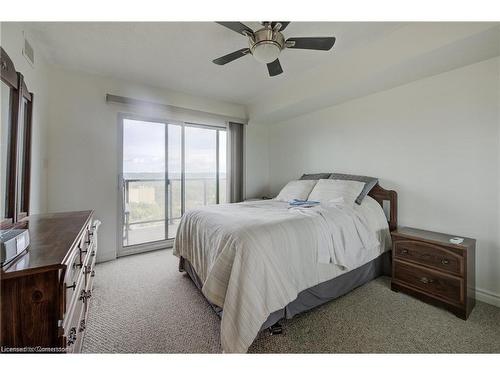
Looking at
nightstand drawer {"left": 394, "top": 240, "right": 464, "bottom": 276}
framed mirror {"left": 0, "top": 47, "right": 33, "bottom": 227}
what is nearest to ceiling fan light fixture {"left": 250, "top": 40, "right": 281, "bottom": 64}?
framed mirror {"left": 0, "top": 47, "right": 33, "bottom": 227}

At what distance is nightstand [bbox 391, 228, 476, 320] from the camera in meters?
1.68

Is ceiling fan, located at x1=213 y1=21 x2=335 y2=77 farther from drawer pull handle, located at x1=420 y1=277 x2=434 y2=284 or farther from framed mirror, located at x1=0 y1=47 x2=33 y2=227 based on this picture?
drawer pull handle, located at x1=420 y1=277 x2=434 y2=284

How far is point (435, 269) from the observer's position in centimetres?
184

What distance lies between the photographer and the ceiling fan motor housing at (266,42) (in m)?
1.63

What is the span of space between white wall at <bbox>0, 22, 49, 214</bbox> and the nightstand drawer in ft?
12.0

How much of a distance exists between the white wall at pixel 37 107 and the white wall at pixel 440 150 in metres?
3.52

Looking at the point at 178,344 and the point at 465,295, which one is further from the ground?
the point at 465,295

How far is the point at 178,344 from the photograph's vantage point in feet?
4.76

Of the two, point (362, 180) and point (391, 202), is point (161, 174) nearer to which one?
point (362, 180)
